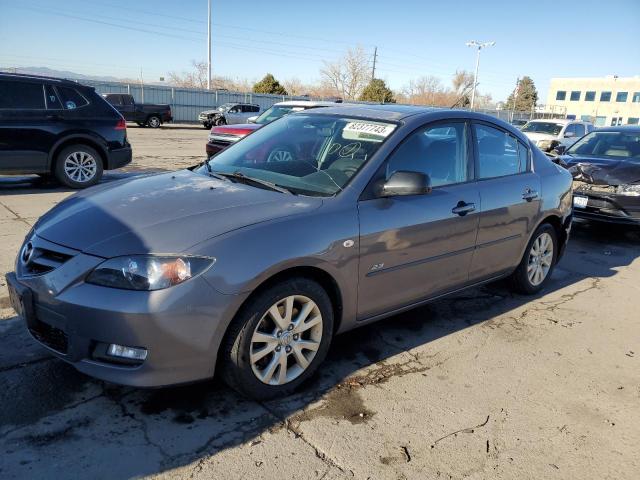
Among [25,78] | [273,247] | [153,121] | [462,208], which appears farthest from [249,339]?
[153,121]

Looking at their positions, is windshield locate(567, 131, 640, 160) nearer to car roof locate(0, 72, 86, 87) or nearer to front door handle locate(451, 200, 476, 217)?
front door handle locate(451, 200, 476, 217)

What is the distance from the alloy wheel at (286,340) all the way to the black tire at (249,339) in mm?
32

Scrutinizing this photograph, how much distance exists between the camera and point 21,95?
8227mm

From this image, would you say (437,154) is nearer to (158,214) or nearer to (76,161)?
(158,214)

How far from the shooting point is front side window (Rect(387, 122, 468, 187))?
368cm

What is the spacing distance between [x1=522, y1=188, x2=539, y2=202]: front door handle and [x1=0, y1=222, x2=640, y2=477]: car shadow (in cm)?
153

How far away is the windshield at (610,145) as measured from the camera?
27.7 feet

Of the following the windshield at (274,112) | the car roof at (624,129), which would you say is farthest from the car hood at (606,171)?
the windshield at (274,112)

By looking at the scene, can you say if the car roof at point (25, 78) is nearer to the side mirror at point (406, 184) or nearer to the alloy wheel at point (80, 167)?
the alloy wheel at point (80, 167)

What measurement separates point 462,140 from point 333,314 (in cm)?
187

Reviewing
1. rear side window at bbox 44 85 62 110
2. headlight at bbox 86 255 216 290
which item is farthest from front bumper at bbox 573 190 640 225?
rear side window at bbox 44 85 62 110

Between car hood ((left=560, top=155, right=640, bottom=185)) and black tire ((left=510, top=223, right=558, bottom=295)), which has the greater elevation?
car hood ((left=560, top=155, right=640, bottom=185))

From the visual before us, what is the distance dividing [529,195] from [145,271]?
347 centimetres

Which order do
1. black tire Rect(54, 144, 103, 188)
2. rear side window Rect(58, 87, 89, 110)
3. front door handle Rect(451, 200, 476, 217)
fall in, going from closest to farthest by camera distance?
front door handle Rect(451, 200, 476, 217)
rear side window Rect(58, 87, 89, 110)
black tire Rect(54, 144, 103, 188)
